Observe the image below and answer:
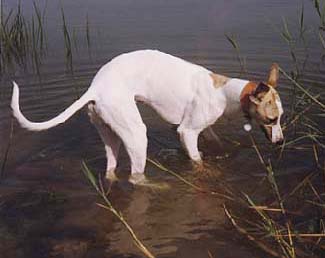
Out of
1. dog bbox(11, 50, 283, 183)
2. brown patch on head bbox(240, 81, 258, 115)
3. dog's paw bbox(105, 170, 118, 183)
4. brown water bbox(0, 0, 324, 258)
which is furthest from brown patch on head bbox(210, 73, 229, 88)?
dog's paw bbox(105, 170, 118, 183)

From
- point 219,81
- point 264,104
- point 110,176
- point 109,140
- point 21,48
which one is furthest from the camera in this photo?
point 21,48

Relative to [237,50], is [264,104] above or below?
below

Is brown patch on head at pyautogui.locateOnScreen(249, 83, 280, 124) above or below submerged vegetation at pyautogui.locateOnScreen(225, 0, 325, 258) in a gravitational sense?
above

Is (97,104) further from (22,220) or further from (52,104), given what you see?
(52,104)

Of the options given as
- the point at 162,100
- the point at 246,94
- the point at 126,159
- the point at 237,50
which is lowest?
the point at 126,159

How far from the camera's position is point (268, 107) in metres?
5.66

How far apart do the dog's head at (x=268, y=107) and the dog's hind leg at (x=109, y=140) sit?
147 cm

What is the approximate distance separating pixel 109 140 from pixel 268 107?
5.61 ft

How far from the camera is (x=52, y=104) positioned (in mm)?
8875

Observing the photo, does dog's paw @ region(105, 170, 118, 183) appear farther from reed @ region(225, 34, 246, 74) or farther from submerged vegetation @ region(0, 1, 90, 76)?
submerged vegetation @ region(0, 1, 90, 76)

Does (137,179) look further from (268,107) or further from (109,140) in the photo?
(268,107)

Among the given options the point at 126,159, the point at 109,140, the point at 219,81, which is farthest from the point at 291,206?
the point at 126,159

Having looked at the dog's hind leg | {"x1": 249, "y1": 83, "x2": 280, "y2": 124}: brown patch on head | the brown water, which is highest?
{"x1": 249, "y1": 83, "x2": 280, "y2": 124}: brown patch on head

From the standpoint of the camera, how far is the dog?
218 inches
